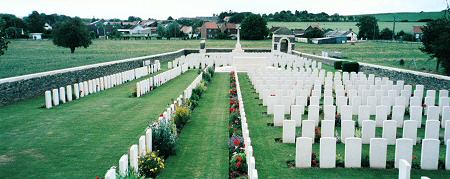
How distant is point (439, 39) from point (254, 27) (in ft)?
244

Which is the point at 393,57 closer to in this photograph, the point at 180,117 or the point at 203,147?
the point at 180,117

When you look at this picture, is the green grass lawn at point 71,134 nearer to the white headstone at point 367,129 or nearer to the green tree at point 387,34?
the white headstone at point 367,129

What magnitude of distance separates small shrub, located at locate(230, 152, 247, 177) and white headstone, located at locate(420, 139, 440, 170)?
346 centimetres

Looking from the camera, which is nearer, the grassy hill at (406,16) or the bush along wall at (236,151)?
the bush along wall at (236,151)

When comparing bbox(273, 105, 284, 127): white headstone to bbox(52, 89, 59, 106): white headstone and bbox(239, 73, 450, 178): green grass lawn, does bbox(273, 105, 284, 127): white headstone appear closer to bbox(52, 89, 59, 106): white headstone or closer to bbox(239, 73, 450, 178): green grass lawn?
bbox(239, 73, 450, 178): green grass lawn

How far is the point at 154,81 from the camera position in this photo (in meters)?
21.1

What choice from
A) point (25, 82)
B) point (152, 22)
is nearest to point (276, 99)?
point (25, 82)

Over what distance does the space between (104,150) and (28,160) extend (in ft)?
5.00

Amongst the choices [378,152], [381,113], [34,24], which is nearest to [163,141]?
[378,152]

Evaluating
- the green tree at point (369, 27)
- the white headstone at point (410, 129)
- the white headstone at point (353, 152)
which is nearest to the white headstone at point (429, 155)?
the white headstone at point (353, 152)

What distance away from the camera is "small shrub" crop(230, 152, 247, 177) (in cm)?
741

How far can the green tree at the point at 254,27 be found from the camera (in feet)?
312

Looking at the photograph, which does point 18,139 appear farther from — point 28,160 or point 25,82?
point 25,82

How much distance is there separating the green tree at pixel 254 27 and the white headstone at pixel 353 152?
8816cm
